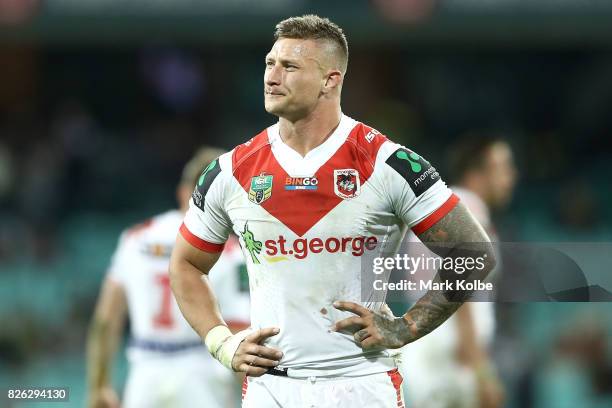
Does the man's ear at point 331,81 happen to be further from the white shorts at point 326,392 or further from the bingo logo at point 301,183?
the white shorts at point 326,392

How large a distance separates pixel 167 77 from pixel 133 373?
10.7m

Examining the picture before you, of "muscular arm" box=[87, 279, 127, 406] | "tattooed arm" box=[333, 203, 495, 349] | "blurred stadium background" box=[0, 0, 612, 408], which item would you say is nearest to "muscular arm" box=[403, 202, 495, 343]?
"tattooed arm" box=[333, 203, 495, 349]

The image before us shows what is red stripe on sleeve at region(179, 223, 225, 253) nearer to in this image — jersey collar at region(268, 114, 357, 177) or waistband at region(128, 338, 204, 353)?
jersey collar at region(268, 114, 357, 177)

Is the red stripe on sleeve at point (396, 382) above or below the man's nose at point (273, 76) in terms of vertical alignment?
below

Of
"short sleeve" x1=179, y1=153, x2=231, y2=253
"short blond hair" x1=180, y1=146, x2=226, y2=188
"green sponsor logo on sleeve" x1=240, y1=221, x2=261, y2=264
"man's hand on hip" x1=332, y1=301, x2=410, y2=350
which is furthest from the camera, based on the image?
"short blond hair" x1=180, y1=146, x2=226, y2=188

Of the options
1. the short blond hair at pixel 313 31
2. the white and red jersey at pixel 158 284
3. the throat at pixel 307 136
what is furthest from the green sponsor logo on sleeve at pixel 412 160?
the white and red jersey at pixel 158 284

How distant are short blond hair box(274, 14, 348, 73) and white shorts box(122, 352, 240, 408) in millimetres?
3272

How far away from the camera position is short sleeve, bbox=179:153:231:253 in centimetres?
434

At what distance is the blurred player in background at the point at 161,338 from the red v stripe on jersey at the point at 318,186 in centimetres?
277

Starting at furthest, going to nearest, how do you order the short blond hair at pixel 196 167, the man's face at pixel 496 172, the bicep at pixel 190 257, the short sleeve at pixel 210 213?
1. the man's face at pixel 496 172
2. the short blond hair at pixel 196 167
3. the bicep at pixel 190 257
4. the short sleeve at pixel 210 213

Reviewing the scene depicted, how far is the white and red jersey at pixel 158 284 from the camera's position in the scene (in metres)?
7.00

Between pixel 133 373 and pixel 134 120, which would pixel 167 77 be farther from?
pixel 133 373

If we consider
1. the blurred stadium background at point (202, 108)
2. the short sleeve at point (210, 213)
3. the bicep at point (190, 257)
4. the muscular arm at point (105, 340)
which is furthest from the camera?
the blurred stadium background at point (202, 108)

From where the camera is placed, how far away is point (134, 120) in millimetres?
16938
